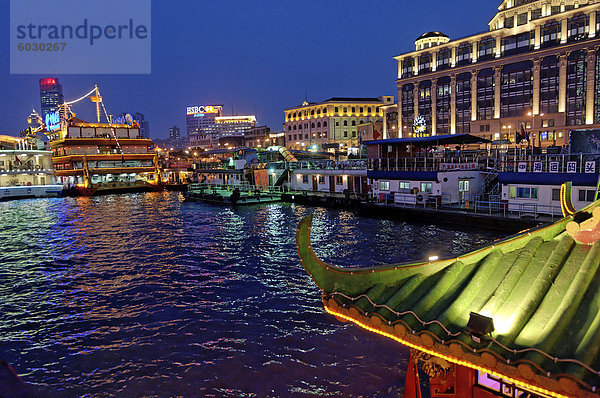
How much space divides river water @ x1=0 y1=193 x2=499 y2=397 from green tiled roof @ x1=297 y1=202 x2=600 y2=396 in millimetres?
5358

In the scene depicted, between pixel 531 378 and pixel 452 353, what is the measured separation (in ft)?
3.29

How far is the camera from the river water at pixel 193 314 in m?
11.8

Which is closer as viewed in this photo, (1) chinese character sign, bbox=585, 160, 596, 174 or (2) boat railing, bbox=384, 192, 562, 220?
(1) chinese character sign, bbox=585, 160, 596, 174

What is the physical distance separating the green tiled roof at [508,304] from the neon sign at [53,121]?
11041 cm

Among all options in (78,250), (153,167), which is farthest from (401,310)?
(153,167)

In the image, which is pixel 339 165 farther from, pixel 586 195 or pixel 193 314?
pixel 193 314

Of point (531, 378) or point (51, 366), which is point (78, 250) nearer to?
point (51, 366)

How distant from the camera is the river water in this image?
11820 mm

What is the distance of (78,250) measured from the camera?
28.7 m

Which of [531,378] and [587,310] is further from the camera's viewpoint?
[587,310]

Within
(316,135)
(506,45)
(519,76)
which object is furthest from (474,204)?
(316,135)

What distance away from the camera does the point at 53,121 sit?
10056cm

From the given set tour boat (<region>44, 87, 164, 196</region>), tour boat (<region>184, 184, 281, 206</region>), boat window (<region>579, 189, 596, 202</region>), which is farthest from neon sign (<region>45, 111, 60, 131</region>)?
boat window (<region>579, 189, 596, 202</region>)

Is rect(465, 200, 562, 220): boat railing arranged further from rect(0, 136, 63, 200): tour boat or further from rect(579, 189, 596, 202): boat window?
rect(0, 136, 63, 200): tour boat
